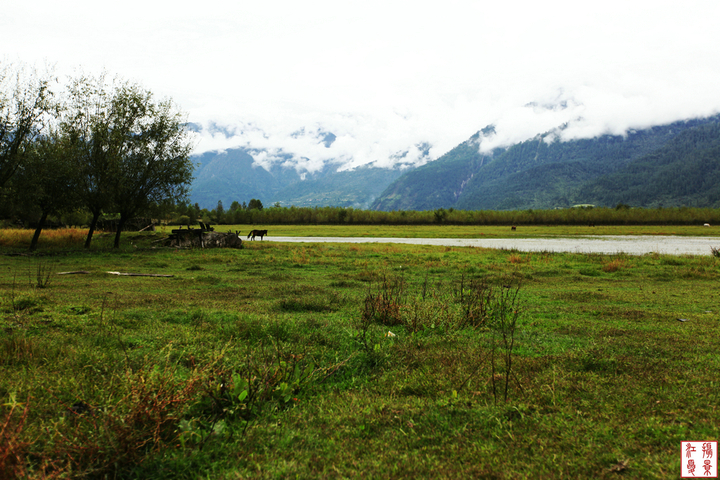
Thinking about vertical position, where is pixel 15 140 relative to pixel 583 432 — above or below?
above

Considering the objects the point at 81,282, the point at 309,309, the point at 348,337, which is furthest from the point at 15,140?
the point at 348,337

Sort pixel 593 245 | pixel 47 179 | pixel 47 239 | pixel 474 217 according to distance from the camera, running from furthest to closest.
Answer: pixel 474 217, pixel 593 245, pixel 47 239, pixel 47 179

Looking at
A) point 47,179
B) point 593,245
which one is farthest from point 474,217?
point 47,179

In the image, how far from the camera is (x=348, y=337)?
845cm

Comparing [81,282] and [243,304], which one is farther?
[81,282]

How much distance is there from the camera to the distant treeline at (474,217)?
143 m

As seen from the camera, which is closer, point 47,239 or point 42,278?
point 42,278

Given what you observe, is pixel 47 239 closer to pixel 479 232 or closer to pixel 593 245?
pixel 593 245

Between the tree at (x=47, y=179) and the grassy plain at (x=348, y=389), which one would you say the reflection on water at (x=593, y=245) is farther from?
the grassy plain at (x=348, y=389)

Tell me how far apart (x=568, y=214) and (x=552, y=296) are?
15713cm

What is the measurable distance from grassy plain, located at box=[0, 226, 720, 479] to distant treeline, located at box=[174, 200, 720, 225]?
467 feet

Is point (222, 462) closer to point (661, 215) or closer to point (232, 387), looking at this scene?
point (232, 387)

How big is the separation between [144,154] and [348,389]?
37685 mm

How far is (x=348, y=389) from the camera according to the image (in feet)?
20.2
